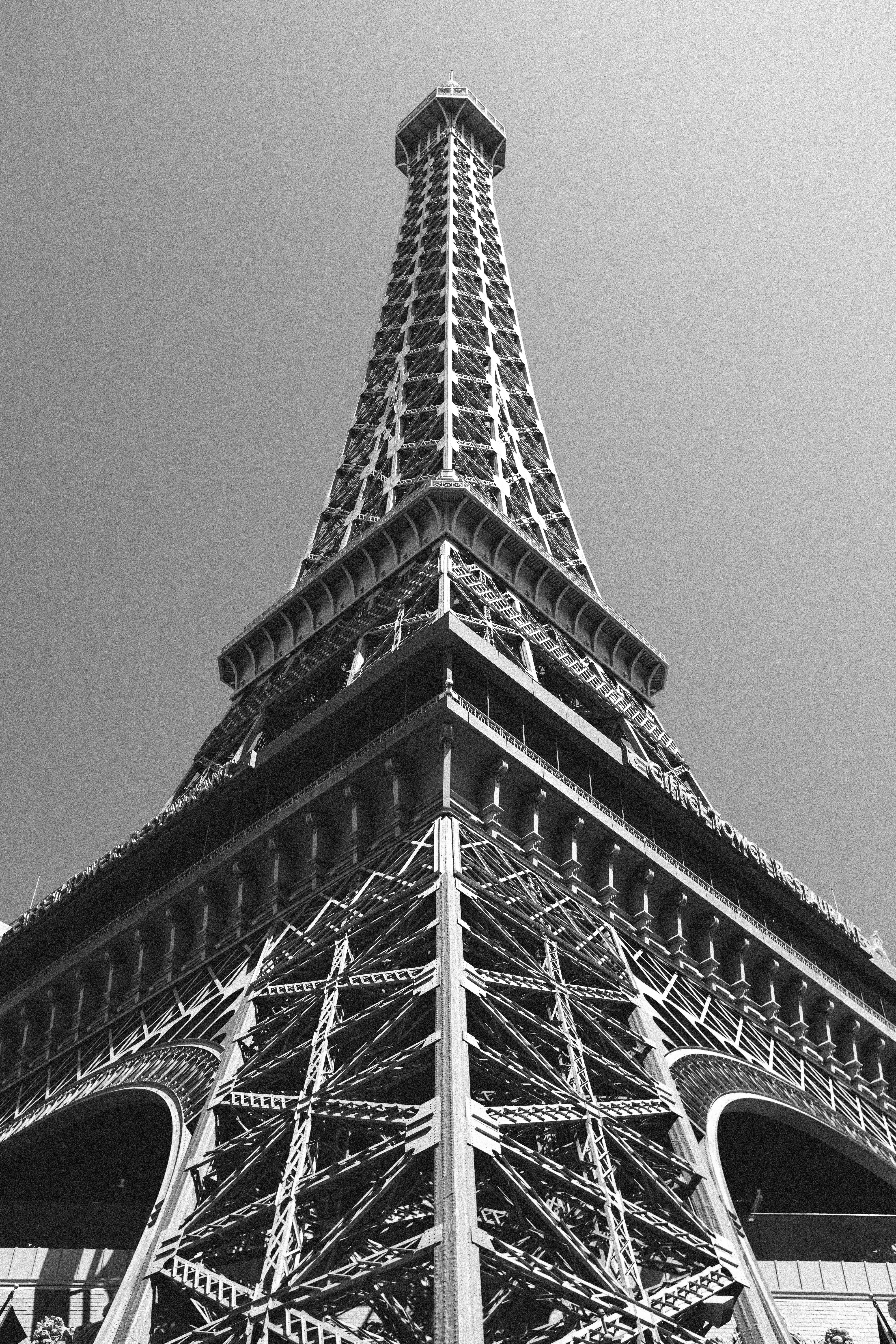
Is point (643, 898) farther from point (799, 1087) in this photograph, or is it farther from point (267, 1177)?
point (267, 1177)

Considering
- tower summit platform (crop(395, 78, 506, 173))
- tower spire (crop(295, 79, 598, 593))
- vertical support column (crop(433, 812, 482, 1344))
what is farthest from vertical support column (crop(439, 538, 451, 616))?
tower summit platform (crop(395, 78, 506, 173))

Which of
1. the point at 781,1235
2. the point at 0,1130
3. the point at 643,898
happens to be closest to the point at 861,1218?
the point at 781,1235

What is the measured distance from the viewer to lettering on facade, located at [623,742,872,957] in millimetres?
38625

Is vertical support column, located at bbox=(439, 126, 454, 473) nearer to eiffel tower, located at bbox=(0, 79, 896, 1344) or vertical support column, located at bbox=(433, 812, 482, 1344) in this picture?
eiffel tower, located at bbox=(0, 79, 896, 1344)

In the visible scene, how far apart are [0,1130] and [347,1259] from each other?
822 inches

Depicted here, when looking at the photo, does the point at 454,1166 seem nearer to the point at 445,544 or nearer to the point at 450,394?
the point at 445,544

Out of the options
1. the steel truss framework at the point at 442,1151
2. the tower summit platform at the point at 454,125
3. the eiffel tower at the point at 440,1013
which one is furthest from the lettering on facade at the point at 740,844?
the tower summit platform at the point at 454,125

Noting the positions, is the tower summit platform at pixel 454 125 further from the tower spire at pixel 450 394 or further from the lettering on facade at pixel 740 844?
the lettering on facade at pixel 740 844

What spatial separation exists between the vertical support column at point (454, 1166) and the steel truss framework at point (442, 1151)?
3 cm

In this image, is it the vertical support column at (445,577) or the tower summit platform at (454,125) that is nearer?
the vertical support column at (445,577)

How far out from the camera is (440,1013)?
21672 millimetres

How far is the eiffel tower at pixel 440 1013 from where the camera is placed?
18.4m

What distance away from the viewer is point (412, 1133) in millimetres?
18859

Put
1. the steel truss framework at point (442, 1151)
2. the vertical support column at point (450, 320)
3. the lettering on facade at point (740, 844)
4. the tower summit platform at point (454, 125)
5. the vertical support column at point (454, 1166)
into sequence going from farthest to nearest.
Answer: the tower summit platform at point (454, 125)
the vertical support column at point (450, 320)
the lettering on facade at point (740, 844)
the steel truss framework at point (442, 1151)
the vertical support column at point (454, 1166)
